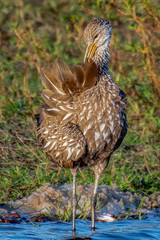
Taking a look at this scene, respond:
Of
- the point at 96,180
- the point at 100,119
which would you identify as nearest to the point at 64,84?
the point at 100,119

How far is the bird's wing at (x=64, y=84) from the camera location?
456cm

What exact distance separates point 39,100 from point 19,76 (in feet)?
6.34

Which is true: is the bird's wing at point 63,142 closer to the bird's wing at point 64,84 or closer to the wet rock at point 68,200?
the bird's wing at point 64,84

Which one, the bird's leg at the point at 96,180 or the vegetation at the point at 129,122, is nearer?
the bird's leg at the point at 96,180

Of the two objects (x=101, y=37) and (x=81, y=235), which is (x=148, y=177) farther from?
(x=101, y=37)

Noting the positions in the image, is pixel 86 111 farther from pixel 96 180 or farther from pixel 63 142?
pixel 96 180

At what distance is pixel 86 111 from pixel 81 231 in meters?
1.20

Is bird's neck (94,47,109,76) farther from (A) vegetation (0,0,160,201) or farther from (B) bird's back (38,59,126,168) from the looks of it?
(A) vegetation (0,0,160,201)

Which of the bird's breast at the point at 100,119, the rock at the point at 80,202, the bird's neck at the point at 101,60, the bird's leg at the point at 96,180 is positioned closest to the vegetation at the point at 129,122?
the rock at the point at 80,202

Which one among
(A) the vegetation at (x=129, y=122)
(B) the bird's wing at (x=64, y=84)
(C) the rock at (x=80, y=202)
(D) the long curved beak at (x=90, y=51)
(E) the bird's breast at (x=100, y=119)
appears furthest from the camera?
(A) the vegetation at (x=129, y=122)

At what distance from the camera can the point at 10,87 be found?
8.20 metres

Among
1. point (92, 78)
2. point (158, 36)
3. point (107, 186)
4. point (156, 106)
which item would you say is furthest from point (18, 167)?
point (158, 36)

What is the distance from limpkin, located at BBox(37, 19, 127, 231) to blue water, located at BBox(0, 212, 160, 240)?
144 mm

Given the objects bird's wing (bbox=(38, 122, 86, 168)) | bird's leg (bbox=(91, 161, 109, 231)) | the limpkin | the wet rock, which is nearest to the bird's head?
the limpkin
